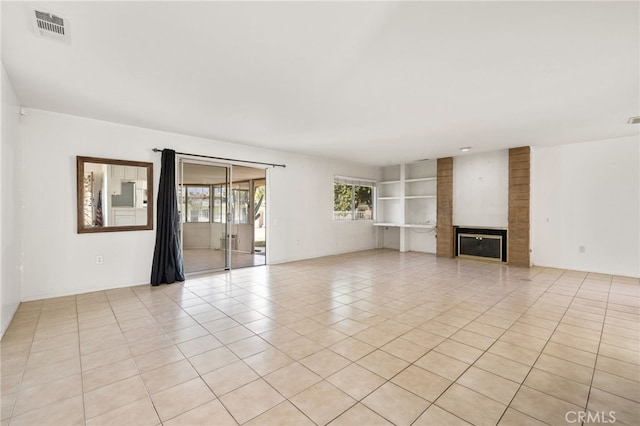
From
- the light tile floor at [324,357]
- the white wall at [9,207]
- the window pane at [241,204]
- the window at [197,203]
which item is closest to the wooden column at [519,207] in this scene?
the light tile floor at [324,357]

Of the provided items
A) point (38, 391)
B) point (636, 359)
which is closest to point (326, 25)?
point (38, 391)

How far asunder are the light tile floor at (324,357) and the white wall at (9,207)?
0.30 metres

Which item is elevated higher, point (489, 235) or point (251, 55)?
point (251, 55)

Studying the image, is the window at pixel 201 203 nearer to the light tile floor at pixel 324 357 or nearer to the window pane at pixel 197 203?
the window pane at pixel 197 203

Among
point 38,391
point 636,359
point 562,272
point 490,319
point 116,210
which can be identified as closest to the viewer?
point 38,391

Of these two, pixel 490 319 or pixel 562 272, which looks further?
pixel 562 272

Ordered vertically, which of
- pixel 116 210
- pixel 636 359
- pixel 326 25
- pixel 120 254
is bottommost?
pixel 636 359

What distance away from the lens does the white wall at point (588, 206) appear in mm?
5547

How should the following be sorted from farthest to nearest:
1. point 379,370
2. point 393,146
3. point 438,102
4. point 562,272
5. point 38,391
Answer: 1. point 393,146
2. point 562,272
3. point 438,102
4. point 379,370
5. point 38,391

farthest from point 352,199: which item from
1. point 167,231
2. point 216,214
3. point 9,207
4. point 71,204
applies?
point 9,207

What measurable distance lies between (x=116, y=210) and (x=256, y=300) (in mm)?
→ 2740

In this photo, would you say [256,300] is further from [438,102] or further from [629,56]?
[629,56]

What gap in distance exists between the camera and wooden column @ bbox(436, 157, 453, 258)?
7664mm

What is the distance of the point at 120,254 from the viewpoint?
184 inches
